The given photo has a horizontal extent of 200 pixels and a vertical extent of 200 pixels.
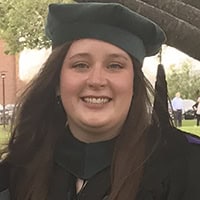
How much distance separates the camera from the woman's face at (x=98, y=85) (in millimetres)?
2453

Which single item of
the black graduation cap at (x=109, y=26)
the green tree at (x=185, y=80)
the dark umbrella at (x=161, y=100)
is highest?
the black graduation cap at (x=109, y=26)

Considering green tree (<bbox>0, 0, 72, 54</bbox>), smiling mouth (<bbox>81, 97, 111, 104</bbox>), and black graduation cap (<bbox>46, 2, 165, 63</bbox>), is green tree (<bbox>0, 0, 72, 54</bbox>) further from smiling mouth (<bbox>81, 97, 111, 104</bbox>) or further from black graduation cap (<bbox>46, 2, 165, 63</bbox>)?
smiling mouth (<bbox>81, 97, 111, 104</bbox>)

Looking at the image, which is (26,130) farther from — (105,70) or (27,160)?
(105,70)

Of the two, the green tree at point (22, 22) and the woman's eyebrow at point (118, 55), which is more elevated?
the green tree at point (22, 22)

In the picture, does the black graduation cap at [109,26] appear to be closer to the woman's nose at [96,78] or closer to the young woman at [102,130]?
the young woman at [102,130]

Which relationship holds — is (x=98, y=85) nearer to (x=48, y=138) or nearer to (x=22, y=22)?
(x=48, y=138)

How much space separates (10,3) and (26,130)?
52.4 ft

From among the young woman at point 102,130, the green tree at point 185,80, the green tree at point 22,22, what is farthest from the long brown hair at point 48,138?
the green tree at point 185,80

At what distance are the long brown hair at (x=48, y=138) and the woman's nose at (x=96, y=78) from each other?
0.17m

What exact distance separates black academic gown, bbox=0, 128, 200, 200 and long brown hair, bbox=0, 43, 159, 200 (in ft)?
0.13

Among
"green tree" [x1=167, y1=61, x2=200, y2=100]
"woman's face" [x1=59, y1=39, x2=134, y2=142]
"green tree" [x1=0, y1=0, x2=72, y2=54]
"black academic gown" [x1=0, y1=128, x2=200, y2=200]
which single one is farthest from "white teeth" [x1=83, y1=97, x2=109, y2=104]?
"green tree" [x1=167, y1=61, x2=200, y2=100]

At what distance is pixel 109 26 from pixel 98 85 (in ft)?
0.87

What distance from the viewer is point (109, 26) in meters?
2.56

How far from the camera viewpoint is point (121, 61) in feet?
8.20
